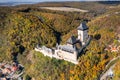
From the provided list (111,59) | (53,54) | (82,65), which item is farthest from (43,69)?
(111,59)

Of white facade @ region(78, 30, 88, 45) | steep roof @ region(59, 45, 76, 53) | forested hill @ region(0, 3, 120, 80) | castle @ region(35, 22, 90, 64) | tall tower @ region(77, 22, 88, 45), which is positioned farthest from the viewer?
white facade @ region(78, 30, 88, 45)

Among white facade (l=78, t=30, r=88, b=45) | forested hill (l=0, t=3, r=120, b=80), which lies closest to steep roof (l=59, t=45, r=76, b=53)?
forested hill (l=0, t=3, r=120, b=80)

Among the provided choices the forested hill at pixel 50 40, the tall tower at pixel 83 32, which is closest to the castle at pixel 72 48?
the tall tower at pixel 83 32

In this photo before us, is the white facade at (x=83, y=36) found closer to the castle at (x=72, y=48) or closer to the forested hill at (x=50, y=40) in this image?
the castle at (x=72, y=48)

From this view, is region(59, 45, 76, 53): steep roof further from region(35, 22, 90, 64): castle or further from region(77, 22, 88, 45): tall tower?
region(77, 22, 88, 45): tall tower

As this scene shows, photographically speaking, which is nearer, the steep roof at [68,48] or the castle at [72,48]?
the castle at [72,48]

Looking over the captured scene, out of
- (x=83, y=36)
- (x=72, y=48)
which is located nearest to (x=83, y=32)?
(x=83, y=36)

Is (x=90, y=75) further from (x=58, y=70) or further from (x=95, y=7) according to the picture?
(x=95, y=7)
